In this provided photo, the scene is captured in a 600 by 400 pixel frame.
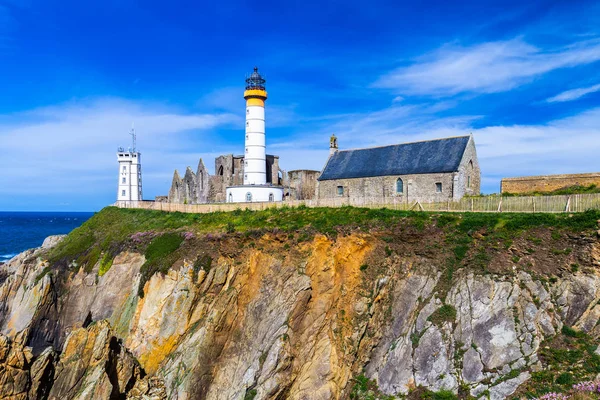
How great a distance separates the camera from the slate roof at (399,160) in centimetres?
3750

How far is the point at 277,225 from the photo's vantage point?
99.9ft

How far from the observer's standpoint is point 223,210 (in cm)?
3847

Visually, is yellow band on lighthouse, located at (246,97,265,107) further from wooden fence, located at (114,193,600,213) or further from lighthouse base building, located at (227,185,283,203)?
wooden fence, located at (114,193,600,213)

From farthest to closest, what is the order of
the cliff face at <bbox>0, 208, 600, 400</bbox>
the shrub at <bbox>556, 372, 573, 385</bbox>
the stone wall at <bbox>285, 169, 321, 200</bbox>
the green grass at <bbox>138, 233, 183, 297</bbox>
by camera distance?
the stone wall at <bbox>285, 169, 321, 200</bbox>, the green grass at <bbox>138, 233, 183, 297</bbox>, the cliff face at <bbox>0, 208, 600, 400</bbox>, the shrub at <bbox>556, 372, 573, 385</bbox>

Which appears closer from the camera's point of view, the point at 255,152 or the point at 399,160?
the point at 399,160

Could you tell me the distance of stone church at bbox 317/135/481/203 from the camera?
121 ft

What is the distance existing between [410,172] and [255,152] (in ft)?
54.3

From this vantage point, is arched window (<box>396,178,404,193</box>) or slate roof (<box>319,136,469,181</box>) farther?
arched window (<box>396,178,404,193</box>)

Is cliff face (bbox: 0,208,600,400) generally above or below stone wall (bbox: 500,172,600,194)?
below

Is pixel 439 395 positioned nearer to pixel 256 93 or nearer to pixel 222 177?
pixel 256 93

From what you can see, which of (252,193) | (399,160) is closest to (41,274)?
(252,193)

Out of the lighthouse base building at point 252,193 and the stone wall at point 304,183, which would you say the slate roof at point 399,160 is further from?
the lighthouse base building at point 252,193

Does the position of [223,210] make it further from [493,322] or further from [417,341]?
[493,322]

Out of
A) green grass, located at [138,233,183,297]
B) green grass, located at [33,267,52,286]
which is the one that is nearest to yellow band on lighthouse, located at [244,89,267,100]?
green grass, located at [138,233,183,297]
